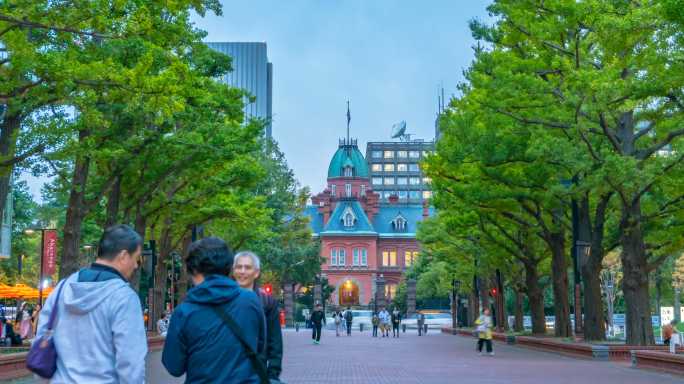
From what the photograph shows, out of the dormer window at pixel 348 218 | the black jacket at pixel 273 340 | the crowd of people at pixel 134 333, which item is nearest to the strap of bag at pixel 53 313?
the crowd of people at pixel 134 333

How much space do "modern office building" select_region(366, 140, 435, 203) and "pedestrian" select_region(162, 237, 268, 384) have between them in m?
153

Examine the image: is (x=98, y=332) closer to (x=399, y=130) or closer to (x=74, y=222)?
(x=74, y=222)

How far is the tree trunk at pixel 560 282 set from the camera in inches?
1270

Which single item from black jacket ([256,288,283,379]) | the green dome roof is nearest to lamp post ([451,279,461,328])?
the green dome roof

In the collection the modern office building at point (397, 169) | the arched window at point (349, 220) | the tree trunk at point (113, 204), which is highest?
the modern office building at point (397, 169)

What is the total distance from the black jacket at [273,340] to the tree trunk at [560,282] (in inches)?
1041

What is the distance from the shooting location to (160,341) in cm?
3133

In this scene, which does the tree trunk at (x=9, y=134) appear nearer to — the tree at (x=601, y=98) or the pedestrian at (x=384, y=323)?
the tree at (x=601, y=98)

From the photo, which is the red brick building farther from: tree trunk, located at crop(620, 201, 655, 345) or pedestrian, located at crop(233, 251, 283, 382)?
pedestrian, located at crop(233, 251, 283, 382)

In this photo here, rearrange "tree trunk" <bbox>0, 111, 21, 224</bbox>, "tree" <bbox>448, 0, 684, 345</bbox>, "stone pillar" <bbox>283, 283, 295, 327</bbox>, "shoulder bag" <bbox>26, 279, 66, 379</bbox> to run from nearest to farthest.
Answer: "shoulder bag" <bbox>26, 279, 66, 379</bbox>, "tree trunk" <bbox>0, 111, 21, 224</bbox>, "tree" <bbox>448, 0, 684, 345</bbox>, "stone pillar" <bbox>283, 283, 295, 327</bbox>

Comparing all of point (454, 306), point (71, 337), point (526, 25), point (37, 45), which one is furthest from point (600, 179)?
point (454, 306)

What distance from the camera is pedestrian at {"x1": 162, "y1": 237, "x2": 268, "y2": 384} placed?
4461 millimetres

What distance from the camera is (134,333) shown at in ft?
14.9

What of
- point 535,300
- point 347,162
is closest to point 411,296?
point 347,162
